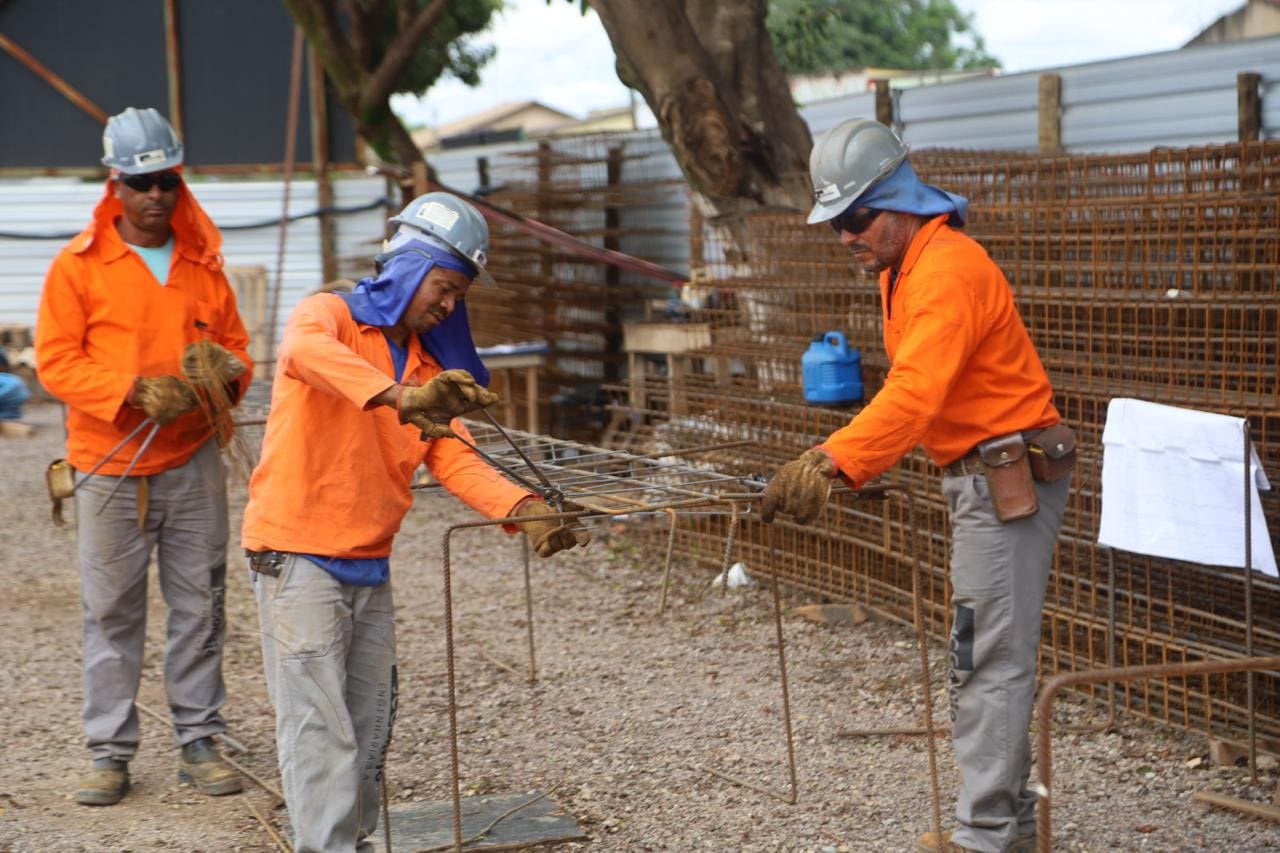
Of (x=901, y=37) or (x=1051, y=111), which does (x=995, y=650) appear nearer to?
(x=1051, y=111)

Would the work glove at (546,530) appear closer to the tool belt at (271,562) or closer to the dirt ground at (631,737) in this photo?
the tool belt at (271,562)

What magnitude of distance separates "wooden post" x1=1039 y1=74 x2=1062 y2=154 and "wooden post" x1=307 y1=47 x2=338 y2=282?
31.5 ft

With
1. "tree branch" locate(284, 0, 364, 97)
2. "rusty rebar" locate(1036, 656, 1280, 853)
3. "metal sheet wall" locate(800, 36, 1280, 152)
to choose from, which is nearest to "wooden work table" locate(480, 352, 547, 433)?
"tree branch" locate(284, 0, 364, 97)

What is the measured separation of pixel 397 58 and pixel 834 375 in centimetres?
644

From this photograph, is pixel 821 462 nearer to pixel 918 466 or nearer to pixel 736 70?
pixel 918 466

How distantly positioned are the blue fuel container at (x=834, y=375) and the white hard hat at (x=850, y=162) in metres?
2.70

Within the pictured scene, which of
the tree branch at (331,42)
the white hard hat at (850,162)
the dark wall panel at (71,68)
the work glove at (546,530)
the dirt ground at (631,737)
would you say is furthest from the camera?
the dark wall panel at (71,68)

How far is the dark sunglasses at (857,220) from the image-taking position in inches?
174

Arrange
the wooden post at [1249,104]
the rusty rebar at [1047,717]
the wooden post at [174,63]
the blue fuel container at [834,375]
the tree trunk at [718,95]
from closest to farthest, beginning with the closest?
1. the rusty rebar at [1047,717]
2. the blue fuel container at [834,375]
3. the wooden post at [1249,104]
4. the tree trunk at [718,95]
5. the wooden post at [174,63]

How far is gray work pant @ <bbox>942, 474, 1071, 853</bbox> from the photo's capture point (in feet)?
14.3

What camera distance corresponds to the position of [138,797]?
18.3ft

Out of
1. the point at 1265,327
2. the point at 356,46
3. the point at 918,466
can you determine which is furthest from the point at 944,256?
the point at 356,46

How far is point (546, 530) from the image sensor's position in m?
4.24

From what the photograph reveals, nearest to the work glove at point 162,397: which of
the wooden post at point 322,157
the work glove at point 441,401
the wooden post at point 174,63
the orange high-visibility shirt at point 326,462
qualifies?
the orange high-visibility shirt at point 326,462
